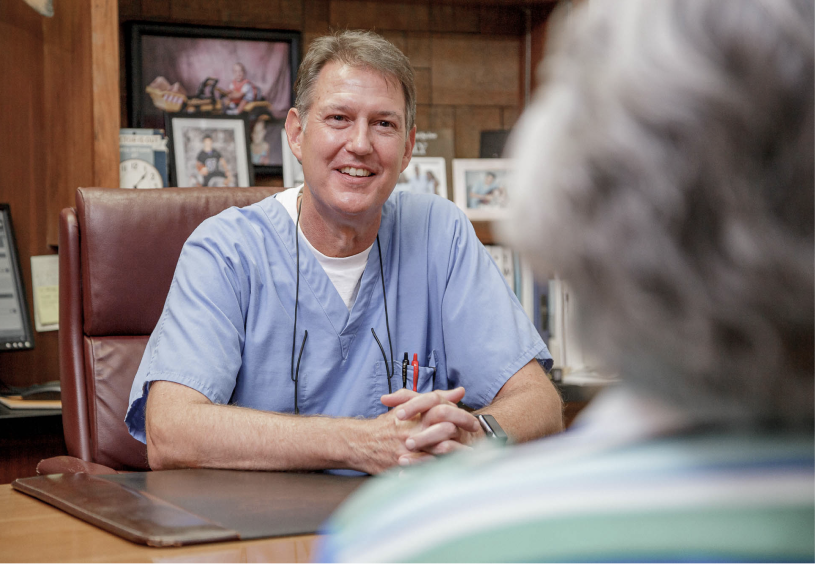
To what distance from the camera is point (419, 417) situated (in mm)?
1146

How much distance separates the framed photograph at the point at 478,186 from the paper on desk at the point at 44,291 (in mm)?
1200

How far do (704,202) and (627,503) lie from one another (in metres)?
0.11

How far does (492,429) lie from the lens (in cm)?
118

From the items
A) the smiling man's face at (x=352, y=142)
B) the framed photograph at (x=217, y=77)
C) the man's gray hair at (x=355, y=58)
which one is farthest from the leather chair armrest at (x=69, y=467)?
the framed photograph at (x=217, y=77)

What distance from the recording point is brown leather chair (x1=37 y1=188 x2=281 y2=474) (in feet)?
5.05

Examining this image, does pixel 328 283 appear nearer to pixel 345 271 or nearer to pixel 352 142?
pixel 345 271

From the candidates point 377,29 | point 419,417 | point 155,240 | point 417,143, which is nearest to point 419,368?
point 419,417

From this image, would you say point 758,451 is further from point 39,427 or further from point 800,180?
point 39,427

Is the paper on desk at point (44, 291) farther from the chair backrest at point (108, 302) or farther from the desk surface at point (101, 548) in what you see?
the desk surface at point (101, 548)

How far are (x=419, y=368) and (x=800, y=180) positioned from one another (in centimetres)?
129

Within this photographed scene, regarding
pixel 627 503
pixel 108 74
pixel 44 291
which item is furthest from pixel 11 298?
pixel 627 503

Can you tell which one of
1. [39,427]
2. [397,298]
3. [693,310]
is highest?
[693,310]

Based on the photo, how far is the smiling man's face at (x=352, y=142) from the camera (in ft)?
4.99

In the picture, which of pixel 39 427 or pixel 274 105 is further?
pixel 274 105
